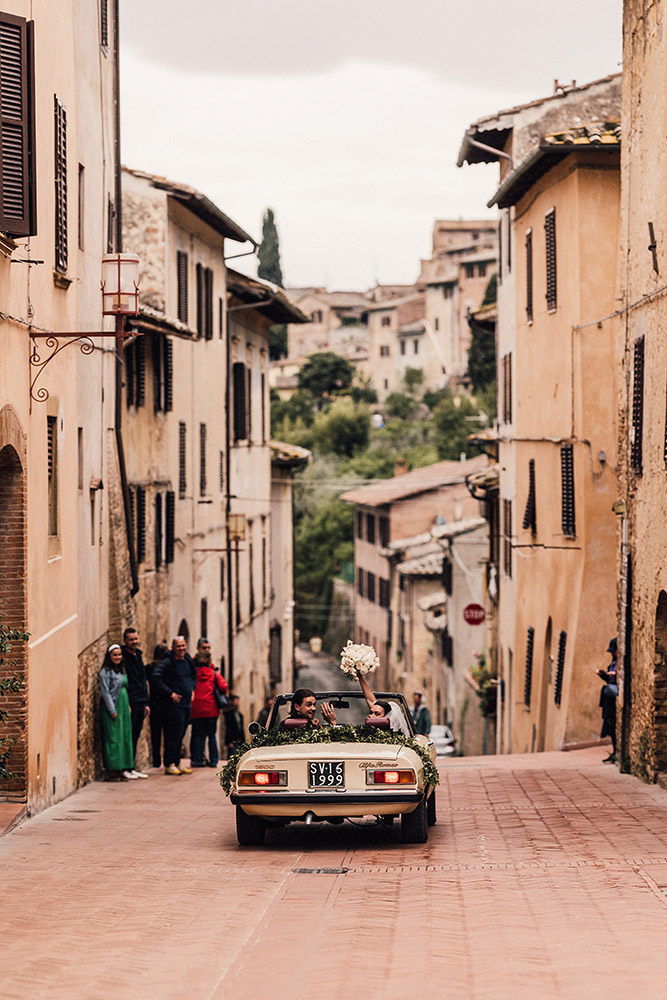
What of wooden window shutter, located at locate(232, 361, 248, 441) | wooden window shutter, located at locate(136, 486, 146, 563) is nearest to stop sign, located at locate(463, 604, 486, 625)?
wooden window shutter, located at locate(232, 361, 248, 441)

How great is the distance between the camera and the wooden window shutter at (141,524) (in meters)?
25.2

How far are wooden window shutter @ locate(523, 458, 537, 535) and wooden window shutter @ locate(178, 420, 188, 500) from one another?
6.47 metres

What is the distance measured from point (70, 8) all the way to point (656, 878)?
11.2 meters

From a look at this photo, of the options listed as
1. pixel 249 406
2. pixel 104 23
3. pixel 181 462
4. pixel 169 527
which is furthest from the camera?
pixel 249 406

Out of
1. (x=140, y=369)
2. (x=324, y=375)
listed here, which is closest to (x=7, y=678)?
(x=140, y=369)

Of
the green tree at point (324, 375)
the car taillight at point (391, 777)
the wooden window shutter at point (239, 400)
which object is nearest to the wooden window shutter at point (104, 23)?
the car taillight at point (391, 777)

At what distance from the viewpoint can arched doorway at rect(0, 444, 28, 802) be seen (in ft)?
46.4

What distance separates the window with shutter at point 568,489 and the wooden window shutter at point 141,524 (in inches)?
267

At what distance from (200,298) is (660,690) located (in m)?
16.7

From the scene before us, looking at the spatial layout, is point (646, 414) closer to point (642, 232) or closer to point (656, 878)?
point (642, 232)

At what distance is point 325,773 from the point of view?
12344 millimetres

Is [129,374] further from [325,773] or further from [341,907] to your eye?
[341,907]

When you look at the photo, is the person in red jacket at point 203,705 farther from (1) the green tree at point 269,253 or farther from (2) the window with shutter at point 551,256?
(1) the green tree at point 269,253

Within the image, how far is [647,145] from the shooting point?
18203mm
